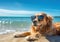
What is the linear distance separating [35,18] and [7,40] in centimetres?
89

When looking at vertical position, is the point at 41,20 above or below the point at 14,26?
above

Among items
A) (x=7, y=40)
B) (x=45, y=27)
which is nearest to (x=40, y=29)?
(x=45, y=27)

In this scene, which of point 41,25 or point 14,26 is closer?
point 41,25

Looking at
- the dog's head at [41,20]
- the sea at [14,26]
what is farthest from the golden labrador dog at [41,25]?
the sea at [14,26]

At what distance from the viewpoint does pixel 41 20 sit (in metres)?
4.33

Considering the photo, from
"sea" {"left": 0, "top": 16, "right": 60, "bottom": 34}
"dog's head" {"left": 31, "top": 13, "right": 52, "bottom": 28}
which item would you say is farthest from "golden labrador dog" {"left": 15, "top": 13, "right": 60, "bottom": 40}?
"sea" {"left": 0, "top": 16, "right": 60, "bottom": 34}

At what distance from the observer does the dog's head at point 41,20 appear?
4.32 meters

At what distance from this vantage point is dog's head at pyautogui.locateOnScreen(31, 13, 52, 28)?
14.2ft

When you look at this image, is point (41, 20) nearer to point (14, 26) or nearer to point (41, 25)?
point (41, 25)

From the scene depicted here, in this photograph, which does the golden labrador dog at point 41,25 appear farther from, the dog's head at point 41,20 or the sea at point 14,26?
the sea at point 14,26

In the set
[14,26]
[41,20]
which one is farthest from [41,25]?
[14,26]

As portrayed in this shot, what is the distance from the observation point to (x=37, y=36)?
14.0ft

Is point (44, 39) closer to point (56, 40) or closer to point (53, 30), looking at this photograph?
point (56, 40)

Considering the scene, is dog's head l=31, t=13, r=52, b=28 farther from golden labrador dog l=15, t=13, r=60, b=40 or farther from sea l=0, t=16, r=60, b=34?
sea l=0, t=16, r=60, b=34
